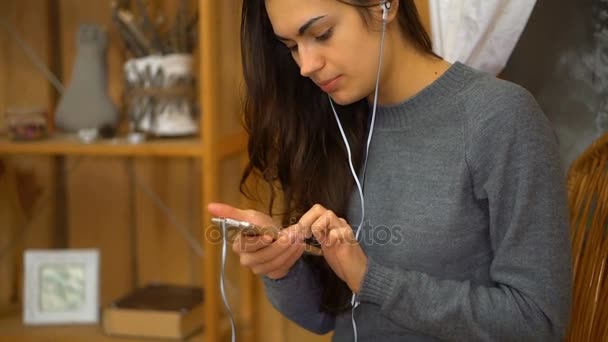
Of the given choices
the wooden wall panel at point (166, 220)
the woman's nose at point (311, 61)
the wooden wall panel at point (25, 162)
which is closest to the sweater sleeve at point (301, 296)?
the woman's nose at point (311, 61)

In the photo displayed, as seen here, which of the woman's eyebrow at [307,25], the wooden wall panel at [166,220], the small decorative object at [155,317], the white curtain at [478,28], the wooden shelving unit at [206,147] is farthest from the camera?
the wooden wall panel at [166,220]

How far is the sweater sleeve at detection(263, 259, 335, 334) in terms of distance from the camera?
3.83ft

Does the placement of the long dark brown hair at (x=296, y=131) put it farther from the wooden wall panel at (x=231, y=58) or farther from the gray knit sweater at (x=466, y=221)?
the wooden wall panel at (x=231, y=58)

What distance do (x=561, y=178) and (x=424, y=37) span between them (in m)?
0.30

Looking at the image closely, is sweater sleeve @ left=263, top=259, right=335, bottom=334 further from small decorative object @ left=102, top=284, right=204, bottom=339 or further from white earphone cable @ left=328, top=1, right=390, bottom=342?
small decorative object @ left=102, top=284, right=204, bottom=339

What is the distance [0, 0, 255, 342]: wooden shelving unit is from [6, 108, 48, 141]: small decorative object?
0.08 ft

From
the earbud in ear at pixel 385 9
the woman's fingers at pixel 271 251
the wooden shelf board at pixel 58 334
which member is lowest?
the wooden shelf board at pixel 58 334

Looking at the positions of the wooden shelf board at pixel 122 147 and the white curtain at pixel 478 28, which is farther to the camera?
the wooden shelf board at pixel 122 147

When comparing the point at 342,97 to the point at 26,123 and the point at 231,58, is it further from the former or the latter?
the point at 26,123

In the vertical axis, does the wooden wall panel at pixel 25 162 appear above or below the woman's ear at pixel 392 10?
below

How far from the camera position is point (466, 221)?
3.34ft

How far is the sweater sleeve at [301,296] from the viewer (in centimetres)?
117

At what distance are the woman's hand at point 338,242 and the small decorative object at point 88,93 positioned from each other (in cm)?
77

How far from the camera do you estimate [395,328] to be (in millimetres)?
1091
